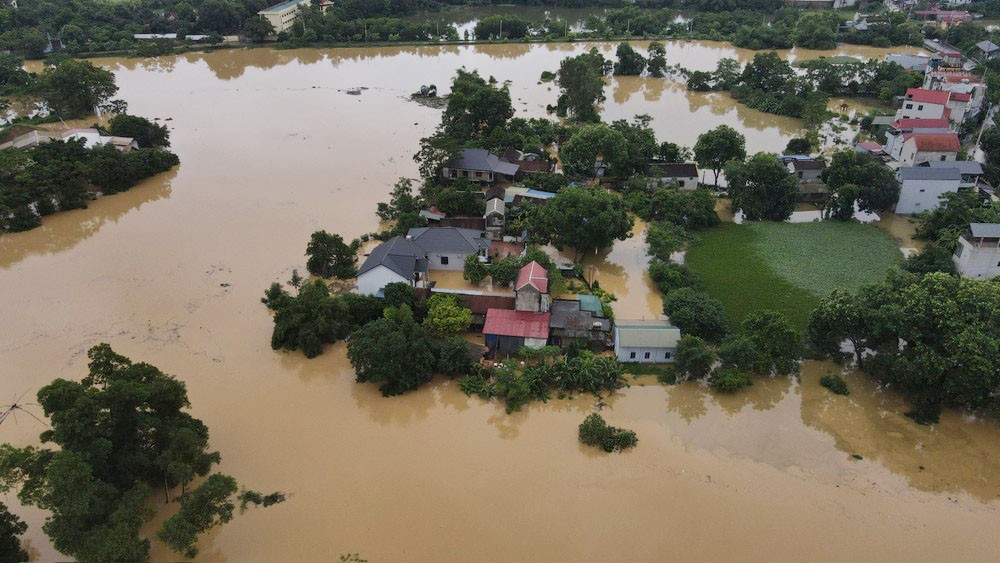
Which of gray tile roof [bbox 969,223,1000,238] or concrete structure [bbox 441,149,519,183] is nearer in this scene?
gray tile roof [bbox 969,223,1000,238]

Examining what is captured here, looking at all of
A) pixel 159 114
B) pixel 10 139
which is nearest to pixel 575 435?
pixel 10 139

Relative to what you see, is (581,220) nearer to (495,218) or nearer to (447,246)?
(495,218)

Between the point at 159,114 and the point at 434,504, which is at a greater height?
the point at 159,114

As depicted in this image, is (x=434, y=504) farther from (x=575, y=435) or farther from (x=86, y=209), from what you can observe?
A: (x=86, y=209)

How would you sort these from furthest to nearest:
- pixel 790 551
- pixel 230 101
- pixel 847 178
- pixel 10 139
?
pixel 230 101 → pixel 10 139 → pixel 847 178 → pixel 790 551

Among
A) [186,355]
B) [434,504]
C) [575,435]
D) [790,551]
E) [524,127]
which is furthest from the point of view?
[524,127]

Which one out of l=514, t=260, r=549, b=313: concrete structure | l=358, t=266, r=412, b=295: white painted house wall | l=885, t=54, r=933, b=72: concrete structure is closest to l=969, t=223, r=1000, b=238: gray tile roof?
l=514, t=260, r=549, b=313: concrete structure

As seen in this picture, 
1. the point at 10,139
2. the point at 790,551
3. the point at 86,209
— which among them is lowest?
the point at 790,551

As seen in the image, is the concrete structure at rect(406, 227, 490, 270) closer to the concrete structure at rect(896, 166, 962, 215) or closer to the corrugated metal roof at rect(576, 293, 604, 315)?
the corrugated metal roof at rect(576, 293, 604, 315)
